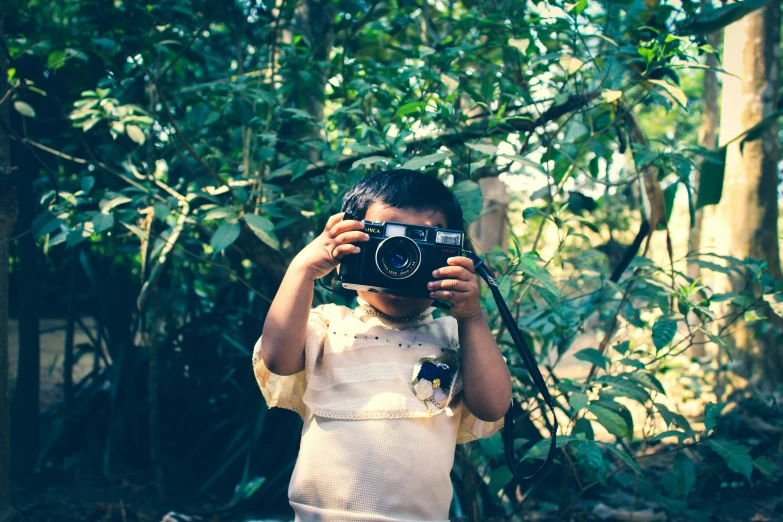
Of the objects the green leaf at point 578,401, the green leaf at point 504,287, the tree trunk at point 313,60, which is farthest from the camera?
the tree trunk at point 313,60

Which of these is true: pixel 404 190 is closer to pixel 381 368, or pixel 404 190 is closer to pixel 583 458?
pixel 381 368

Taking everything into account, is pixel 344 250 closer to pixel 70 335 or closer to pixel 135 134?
pixel 135 134

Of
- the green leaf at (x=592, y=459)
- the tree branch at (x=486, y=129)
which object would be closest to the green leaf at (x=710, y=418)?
the green leaf at (x=592, y=459)

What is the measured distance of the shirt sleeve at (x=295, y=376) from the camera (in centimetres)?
139

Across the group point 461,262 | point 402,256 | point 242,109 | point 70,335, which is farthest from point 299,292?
point 70,335

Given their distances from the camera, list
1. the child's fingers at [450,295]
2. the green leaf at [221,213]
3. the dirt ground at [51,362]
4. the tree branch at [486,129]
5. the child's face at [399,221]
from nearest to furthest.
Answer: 1. the child's fingers at [450,295]
2. the child's face at [399,221]
3. the green leaf at [221,213]
4. the tree branch at [486,129]
5. the dirt ground at [51,362]

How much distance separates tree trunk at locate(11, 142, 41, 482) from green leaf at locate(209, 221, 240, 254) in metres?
1.09

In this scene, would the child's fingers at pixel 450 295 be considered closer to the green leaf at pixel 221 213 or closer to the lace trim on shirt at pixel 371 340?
the lace trim on shirt at pixel 371 340

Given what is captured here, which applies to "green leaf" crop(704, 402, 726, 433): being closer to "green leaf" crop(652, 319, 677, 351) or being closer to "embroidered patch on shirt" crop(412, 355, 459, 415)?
"green leaf" crop(652, 319, 677, 351)

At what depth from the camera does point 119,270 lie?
3.04 meters

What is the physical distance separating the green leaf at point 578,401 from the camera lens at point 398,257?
0.70m

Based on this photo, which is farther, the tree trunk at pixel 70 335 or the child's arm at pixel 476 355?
the tree trunk at pixel 70 335

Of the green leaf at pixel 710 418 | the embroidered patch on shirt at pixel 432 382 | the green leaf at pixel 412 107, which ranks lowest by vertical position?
the green leaf at pixel 710 418

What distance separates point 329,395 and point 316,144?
954 mm
